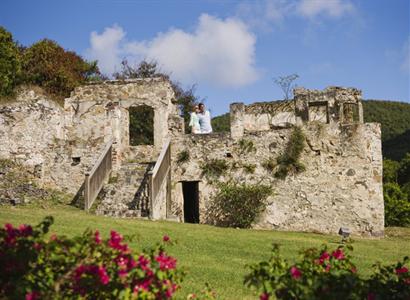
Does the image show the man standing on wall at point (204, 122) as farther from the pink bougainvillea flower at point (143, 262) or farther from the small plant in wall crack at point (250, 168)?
the pink bougainvillea flower at point (143, 262)

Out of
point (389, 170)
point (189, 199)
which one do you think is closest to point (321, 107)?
point (189, 199)

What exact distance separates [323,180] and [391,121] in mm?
38138

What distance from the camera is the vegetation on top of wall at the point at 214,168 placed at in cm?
1673

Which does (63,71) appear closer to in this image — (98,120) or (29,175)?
(98,120)

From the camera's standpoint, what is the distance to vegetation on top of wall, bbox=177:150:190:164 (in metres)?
17.1

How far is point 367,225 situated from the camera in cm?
1584

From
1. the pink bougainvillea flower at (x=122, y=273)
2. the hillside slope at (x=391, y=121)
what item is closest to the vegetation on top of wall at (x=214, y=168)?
the pink bougainvillea flower at (x=122, y=273)

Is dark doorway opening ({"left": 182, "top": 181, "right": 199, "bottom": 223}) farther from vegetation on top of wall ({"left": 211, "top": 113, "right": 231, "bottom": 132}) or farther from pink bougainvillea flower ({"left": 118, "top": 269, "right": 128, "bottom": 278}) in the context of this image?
vegetation on top of wall ({"left": 211, "top": 113, "right": 231, "bottom": 132})

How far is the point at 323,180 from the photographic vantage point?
637 inches

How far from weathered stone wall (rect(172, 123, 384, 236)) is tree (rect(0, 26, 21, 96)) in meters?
12.4

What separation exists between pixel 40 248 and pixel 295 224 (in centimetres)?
1346

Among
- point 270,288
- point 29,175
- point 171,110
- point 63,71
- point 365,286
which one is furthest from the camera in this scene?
point 63,71

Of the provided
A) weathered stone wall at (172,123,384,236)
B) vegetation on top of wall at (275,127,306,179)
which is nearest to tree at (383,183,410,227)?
weathered stone wall at (172,123,384,236)

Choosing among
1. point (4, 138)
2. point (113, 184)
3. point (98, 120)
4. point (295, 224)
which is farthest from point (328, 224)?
point (4, 138)
